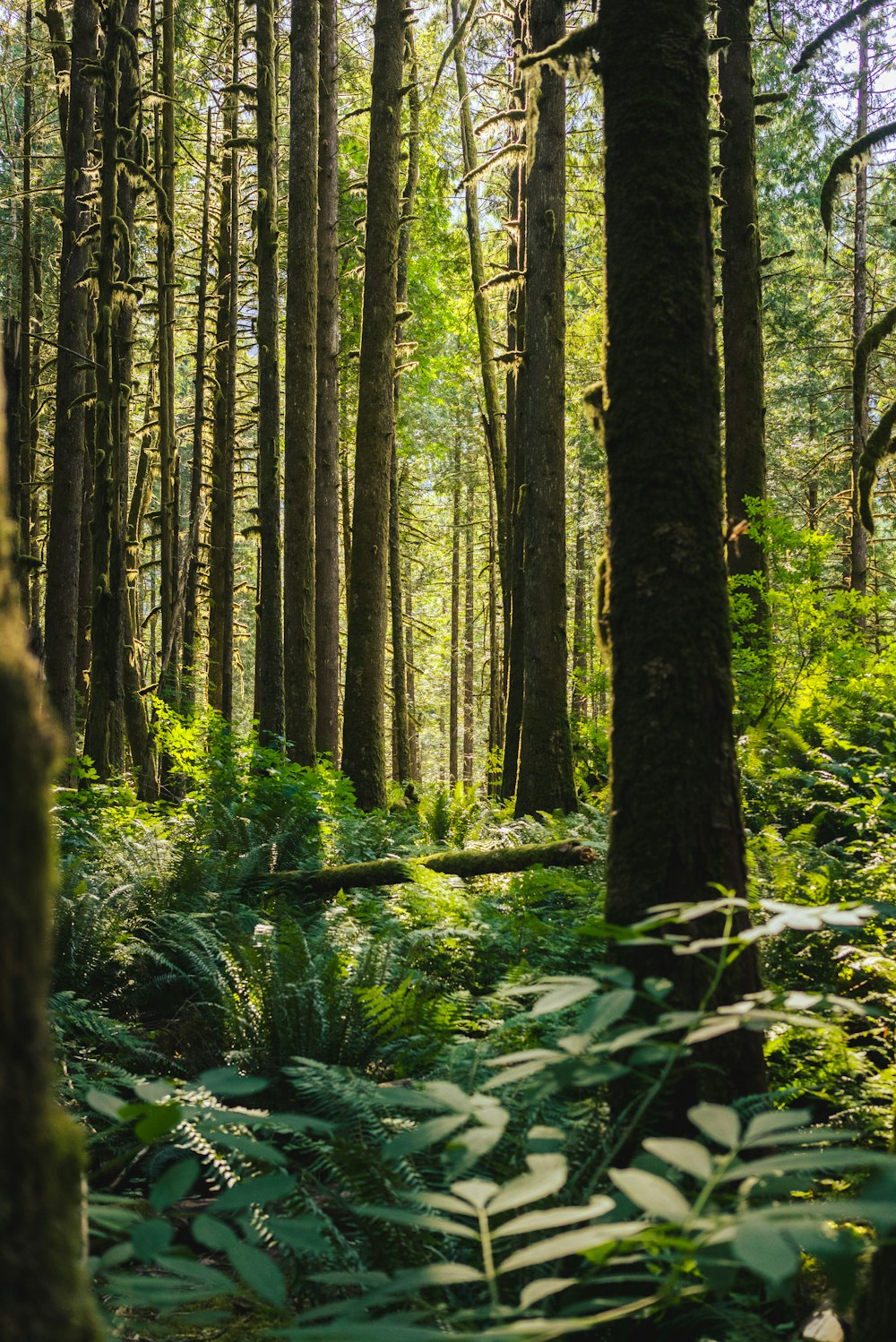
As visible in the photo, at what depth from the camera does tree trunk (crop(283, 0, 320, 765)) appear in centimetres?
1203

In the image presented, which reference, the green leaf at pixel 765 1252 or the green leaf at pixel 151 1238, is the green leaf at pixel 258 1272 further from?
the green leaf at pixel 765 1252

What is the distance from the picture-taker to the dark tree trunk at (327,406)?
48.5 ft

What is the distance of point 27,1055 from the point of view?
2.88 ft

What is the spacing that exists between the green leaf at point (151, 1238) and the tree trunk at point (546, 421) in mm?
8774

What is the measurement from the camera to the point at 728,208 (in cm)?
1188

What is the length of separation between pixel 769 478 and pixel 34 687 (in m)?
28.9

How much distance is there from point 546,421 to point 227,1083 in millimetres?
9702

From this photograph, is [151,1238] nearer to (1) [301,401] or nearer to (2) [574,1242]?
(2) [574,1242]

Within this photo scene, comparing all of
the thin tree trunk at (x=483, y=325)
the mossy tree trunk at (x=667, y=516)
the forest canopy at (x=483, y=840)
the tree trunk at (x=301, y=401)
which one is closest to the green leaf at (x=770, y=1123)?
the forest canopy at (x=483, y=840)

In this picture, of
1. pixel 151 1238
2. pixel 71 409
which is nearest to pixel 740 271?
pixel 71 409

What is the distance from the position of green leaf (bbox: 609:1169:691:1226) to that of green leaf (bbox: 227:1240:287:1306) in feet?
1.51

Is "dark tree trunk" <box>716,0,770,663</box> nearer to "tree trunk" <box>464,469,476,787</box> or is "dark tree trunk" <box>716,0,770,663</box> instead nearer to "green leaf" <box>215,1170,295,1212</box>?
"green leaf" <box>215,1170,295,1212</box>

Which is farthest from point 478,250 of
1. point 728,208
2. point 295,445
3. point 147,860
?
point 147,860

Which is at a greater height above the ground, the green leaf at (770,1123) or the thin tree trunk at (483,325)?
the thin tree trunk at (483,325)
